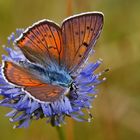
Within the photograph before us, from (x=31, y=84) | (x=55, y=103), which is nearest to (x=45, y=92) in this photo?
(x=31, y=84)

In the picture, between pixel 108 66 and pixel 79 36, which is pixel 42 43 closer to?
pixel 79 36

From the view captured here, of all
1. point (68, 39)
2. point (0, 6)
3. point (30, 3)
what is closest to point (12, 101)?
point (68, 39)

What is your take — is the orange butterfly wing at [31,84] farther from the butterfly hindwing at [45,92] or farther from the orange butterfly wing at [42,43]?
the orange butterfly wing at [42,43]

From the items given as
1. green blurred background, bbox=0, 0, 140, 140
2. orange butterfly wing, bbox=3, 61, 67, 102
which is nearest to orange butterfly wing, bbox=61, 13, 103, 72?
orange butterfly wing, bbox=3, 61, 67, 102

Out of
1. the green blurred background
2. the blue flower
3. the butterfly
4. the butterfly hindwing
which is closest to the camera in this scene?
the butterfly hindwing

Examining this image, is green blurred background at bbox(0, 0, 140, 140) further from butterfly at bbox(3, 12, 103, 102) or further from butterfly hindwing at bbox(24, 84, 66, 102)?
butterfly hindwing at bbox(24, 84, 66, 102)

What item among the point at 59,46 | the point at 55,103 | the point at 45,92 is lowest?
the point at 55,103
